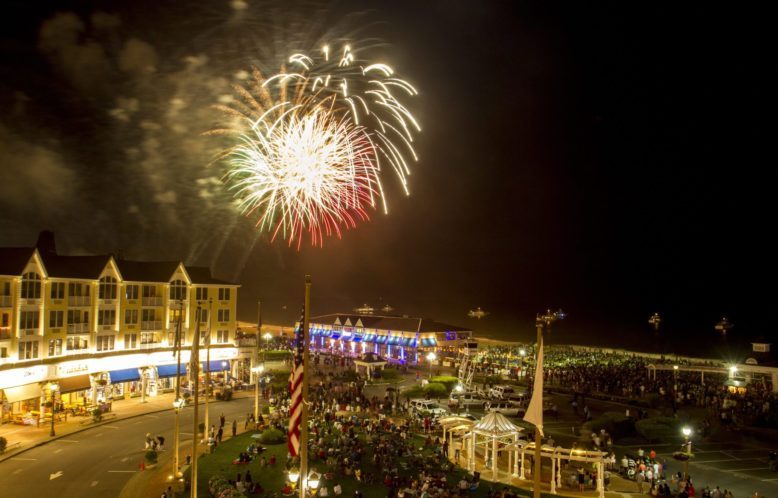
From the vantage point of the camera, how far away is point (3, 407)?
37375mm

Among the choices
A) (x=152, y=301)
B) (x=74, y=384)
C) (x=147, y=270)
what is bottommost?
(x=74, y=384)

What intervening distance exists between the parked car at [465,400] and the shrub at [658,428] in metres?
12.7

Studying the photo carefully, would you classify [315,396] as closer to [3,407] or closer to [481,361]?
[3,407]

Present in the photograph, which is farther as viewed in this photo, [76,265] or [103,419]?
[76,265]

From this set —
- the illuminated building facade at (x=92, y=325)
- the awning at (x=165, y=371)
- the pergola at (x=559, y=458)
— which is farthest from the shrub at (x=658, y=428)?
the awning at (x=165, y=371)

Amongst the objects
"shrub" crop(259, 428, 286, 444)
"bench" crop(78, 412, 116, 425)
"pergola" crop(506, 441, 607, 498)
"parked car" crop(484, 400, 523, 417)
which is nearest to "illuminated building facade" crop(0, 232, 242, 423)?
"bench" crop(78, 412, 116, 425)

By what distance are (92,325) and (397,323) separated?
3942cm

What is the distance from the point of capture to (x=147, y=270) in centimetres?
5288

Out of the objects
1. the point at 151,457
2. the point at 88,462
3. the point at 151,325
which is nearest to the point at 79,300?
the point at 151,325

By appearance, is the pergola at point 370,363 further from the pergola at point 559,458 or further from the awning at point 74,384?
the pergola at point 559,458

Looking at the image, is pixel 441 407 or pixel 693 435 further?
pixel 441 407

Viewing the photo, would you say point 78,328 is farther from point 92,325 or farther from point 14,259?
point 14,259

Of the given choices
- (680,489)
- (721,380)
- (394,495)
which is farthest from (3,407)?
(721,380)

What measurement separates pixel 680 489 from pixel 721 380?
39295 mm
